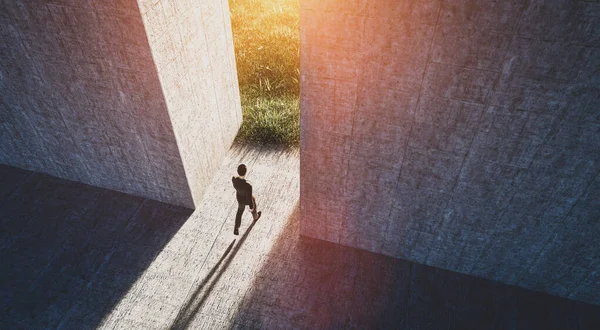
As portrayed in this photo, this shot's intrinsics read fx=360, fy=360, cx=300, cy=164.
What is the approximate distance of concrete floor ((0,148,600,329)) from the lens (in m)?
5.32

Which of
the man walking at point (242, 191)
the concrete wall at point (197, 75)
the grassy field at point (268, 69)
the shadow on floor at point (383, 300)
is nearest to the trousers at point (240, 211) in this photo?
the man walking at point (242, 191)

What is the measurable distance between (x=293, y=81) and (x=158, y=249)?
585 centimetres

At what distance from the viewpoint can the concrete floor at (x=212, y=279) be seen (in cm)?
532

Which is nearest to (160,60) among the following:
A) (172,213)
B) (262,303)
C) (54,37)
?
(54,37)

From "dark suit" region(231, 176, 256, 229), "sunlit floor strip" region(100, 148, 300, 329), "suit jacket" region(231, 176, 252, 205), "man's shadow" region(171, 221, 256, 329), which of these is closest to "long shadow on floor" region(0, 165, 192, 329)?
"sunlit floor strip" region(100, 148, 300, 329)

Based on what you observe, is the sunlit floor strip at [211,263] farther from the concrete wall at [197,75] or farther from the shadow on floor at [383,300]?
the concrete wall at [197,75]

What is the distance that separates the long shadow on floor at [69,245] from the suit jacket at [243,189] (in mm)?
1495

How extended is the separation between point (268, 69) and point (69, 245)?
652 cm

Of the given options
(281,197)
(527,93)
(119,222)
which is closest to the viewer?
(527,93)

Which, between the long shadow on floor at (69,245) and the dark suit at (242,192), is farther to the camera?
the dark suit at (242,192)

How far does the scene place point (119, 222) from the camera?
21.7ft

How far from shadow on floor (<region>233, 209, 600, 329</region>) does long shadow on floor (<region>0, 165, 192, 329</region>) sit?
6.95ft

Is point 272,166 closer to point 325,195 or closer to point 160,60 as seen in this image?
point 325,195

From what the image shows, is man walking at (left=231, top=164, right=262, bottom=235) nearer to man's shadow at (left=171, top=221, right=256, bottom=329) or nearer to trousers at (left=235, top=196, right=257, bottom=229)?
trousers at (left=235, top=196, right=257, bottom=229)
